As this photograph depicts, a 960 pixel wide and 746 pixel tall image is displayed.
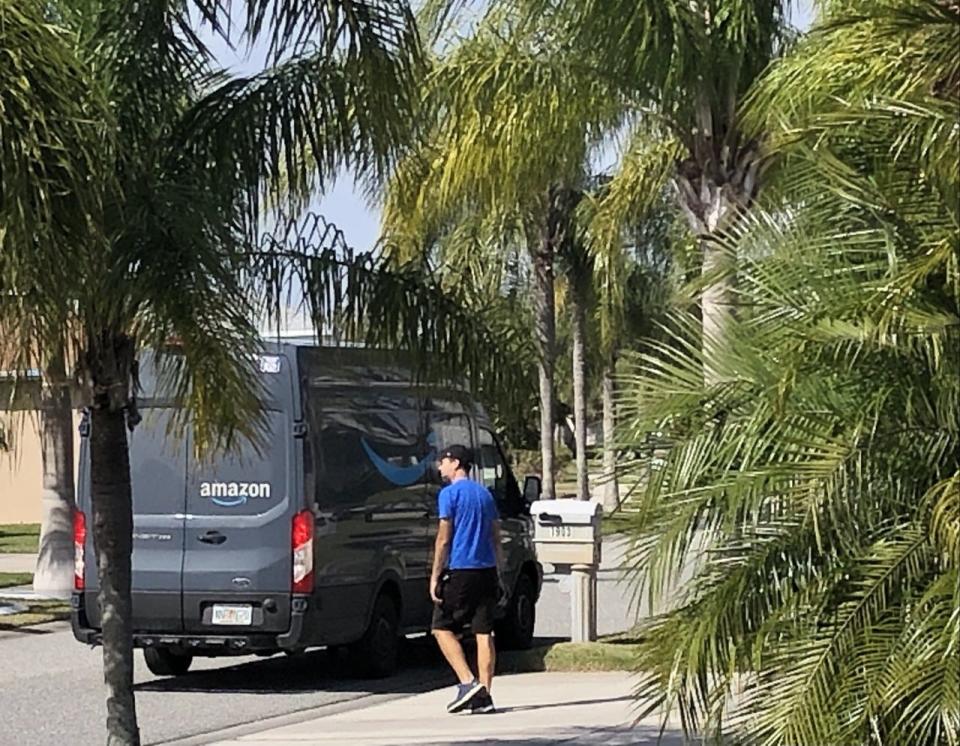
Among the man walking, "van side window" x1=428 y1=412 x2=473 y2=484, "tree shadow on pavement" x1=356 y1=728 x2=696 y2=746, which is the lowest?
"tree shadow on pavement" x1=356 y1=728 x2=696 y2=746

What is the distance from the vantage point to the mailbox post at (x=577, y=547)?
608 inches

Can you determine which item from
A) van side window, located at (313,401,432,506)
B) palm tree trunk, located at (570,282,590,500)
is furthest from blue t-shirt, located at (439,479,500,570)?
palm tree trunk, located at (570,282,590,500)

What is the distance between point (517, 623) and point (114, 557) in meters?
8.36

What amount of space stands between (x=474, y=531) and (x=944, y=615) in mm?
7610

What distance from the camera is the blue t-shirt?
1327 centimetres

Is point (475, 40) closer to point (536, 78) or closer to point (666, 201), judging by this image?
point (536, 78)

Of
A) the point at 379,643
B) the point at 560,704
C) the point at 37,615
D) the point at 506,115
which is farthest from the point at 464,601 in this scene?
the point at 37,615

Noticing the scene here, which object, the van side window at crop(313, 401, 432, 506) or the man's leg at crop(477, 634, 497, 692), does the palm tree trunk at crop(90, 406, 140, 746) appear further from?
the van side window at crop(313, 401, 432, 506)

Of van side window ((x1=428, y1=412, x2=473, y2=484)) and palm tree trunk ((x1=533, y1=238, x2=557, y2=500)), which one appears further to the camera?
palm tree trunk ((x1=533, y1=238, x2=557, y2=500))

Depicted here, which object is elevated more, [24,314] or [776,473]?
[24,314]

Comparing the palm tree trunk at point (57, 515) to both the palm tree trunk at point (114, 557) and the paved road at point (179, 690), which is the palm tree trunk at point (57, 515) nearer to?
the paved road at point (179, 690)

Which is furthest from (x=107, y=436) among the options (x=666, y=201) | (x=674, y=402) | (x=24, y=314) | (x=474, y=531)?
(x=666, y=201)

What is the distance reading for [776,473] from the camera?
6090mm

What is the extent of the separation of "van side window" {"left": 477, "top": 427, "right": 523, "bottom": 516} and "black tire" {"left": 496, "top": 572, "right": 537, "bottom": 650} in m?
0.68
